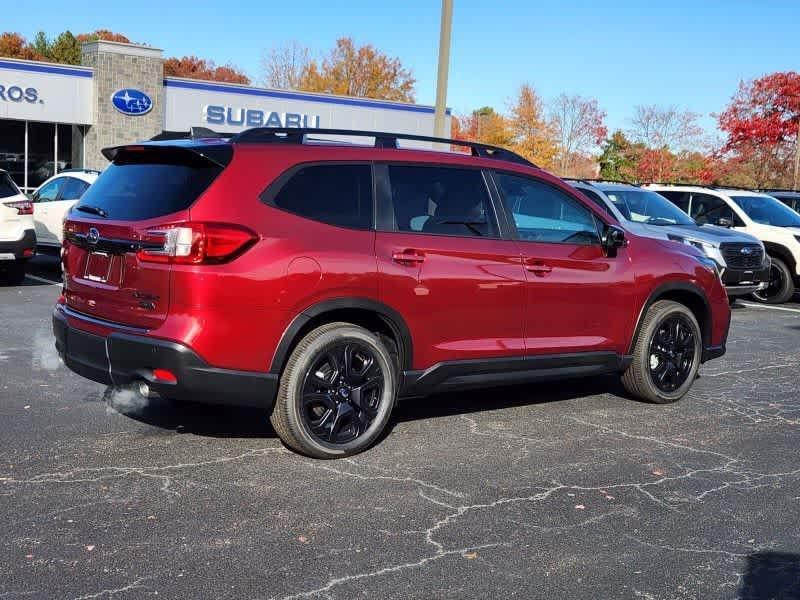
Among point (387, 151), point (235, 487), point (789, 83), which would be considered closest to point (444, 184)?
point (387, 151)

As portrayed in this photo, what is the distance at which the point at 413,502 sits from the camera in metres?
4.83

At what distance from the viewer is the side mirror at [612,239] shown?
6734 millimetres

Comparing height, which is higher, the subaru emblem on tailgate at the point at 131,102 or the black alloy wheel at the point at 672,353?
the subaru emblem on tailgate at the point at 131,102

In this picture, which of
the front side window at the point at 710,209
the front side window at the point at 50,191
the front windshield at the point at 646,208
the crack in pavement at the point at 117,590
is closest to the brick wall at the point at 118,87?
the front side window at the point at 50,191

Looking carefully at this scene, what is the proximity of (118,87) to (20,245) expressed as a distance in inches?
693

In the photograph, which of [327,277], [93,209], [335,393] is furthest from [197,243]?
[335,393]

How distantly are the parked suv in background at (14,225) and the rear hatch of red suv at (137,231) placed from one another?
7.78m

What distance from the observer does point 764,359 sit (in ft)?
31.5

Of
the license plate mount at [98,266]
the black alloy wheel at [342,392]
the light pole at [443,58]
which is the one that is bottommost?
the black alloy wheel at [342,392]

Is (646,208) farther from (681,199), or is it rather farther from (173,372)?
(173,372)

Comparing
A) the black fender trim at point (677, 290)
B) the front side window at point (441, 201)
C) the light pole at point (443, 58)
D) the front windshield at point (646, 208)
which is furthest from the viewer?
the light pole at point (443, 58)

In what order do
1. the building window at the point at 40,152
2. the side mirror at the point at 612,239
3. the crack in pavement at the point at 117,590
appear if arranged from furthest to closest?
the building window at the point at 40,152 < the side mirror at the point at 612,239 < the crack in pavement at the point at 117,590

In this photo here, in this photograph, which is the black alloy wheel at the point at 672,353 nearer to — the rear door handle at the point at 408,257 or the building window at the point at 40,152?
the rear door handle at the point at 408,257

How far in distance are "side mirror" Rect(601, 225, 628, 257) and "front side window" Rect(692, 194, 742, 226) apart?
9579 mm
